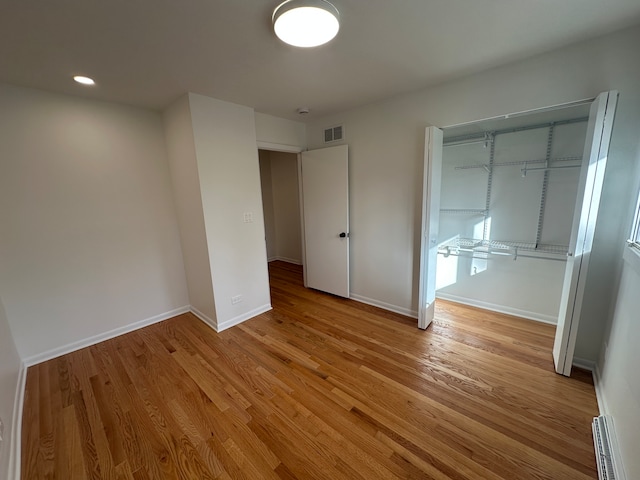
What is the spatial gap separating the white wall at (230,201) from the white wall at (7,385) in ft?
4.70

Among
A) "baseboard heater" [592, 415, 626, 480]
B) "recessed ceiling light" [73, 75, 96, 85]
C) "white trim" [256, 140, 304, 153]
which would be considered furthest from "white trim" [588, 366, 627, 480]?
"recessed ceiling light" [73, 75, 96, 85]

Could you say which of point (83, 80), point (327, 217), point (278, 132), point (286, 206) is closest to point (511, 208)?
point (327, 217)

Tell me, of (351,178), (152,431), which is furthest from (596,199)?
(152,431)

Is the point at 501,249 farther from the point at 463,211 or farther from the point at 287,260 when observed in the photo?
the point at 287,260

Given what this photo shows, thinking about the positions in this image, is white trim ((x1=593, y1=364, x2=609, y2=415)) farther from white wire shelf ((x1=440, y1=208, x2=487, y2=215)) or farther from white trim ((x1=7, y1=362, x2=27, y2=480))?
white trim ((x1=7, y1=362, x2=27, y2=480))

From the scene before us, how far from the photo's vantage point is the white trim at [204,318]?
9.10 ft

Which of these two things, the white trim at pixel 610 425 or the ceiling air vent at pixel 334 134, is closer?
the white trim at pixel 610 425

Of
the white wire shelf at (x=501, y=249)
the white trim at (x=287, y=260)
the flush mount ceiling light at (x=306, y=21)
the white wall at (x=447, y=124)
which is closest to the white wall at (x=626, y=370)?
the white wall at (x=447, y=124)

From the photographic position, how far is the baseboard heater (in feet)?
4.01

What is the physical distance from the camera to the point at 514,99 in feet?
6.68

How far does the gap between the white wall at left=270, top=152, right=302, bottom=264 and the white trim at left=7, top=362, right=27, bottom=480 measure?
153 inches

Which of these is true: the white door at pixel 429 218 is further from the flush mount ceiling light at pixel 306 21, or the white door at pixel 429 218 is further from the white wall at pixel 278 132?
the white wall at pixel 278 132

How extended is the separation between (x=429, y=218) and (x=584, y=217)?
3.35ft

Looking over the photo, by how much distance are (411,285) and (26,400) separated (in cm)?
341
